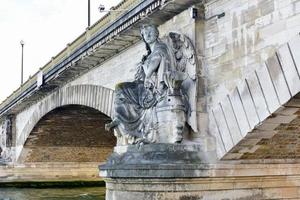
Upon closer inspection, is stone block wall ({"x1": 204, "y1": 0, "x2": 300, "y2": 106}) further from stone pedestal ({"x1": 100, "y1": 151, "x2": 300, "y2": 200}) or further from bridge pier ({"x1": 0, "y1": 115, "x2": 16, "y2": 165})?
bridge pier ({"x1": 0, "y1": 115, "x2": 16, "y2": 165})

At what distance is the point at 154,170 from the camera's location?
33.1 ft

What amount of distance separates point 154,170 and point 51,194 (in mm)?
18198

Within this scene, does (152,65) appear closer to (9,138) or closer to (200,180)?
(200,180)

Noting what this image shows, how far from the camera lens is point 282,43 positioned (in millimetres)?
8609

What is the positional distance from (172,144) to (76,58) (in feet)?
26.7

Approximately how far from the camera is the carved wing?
34.5 ft

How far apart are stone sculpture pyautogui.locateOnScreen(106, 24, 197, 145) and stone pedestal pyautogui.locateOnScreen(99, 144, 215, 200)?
268mm

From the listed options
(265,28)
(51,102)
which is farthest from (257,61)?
(51,102)

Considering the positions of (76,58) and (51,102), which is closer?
(76,58)

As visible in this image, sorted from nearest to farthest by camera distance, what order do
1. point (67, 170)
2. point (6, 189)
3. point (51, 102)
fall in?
point (51, 102)
point (6, 189)
point (67, 170)

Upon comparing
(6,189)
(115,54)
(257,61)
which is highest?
(115,54)

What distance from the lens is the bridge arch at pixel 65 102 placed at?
1636 centimetres

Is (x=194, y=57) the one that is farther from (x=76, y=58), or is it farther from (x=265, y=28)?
(x=76, y=58)

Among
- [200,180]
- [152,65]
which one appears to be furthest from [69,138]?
[200,180]
